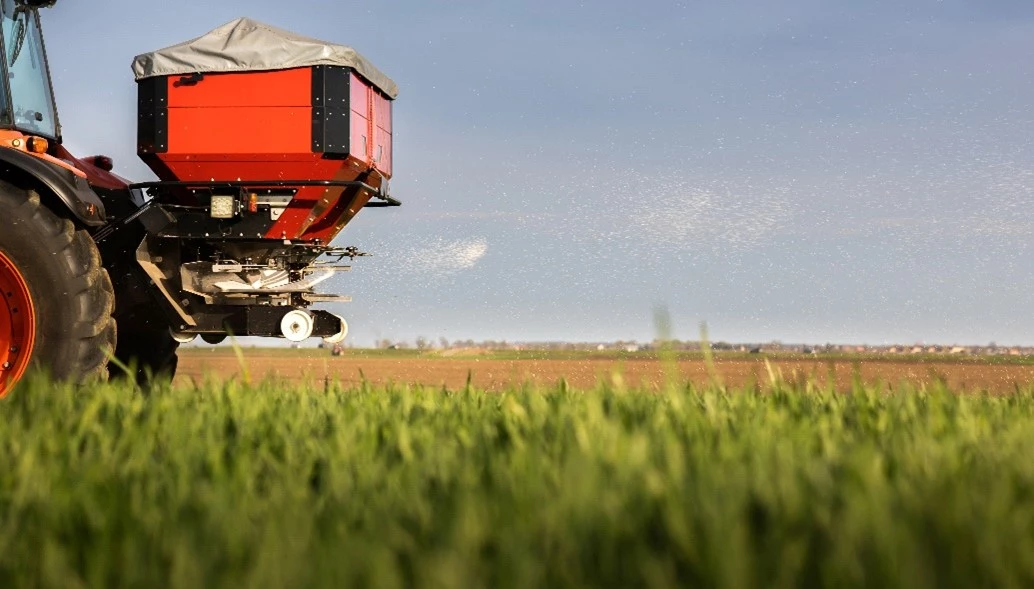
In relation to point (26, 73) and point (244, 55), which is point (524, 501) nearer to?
point (244, 55)

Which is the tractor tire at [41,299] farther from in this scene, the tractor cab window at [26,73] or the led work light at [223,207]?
the tractor cab window at [26,73]

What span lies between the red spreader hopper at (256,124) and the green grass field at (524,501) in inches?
152

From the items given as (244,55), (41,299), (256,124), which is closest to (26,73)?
(244,55)

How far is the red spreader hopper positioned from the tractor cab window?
31.6 inches

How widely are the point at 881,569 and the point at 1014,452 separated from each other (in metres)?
1.45

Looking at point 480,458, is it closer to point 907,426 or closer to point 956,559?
point 956,559

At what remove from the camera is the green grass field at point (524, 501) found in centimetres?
177

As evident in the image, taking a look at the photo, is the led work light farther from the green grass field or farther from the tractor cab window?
the green grass field

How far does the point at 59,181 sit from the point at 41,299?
30.8 inches

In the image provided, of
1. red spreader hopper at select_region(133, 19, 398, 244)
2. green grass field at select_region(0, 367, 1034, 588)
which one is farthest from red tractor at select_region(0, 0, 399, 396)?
green grass field at select_region(0, 367, 1034, 588)

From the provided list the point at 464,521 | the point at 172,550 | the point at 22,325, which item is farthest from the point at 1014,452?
the point at 22,325

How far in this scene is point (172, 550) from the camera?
200 centimetres

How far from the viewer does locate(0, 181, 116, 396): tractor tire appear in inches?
241

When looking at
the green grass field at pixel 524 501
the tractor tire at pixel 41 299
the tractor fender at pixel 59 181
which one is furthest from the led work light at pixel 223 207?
the green grass field at pixel 524 501
